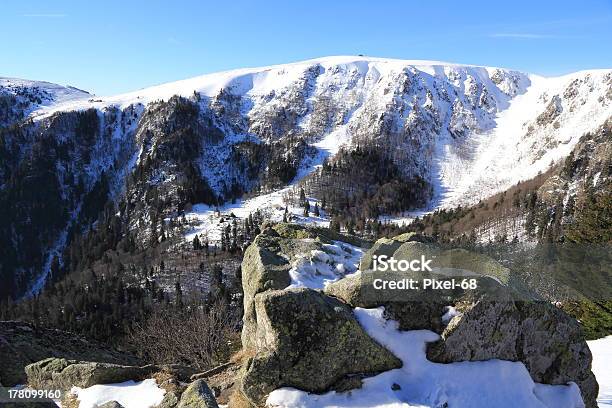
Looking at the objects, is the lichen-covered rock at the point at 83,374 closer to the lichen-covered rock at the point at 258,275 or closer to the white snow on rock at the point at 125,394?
the white snow on rock at the point at 125,394

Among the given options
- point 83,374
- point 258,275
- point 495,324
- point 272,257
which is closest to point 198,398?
point 258,275

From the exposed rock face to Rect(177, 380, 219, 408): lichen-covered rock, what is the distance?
11.1 m

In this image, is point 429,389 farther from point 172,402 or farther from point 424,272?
point 172,402

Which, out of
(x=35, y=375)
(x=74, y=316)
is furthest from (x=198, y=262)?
(x=35, y=375)

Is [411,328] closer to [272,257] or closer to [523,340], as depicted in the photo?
[523,340]

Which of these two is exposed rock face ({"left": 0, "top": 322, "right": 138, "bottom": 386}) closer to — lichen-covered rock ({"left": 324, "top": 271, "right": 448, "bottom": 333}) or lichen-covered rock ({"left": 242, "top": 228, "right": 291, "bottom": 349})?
lichen-covered rock ({"left": 242, "top": 228, "right": 291, "bottom": 349})

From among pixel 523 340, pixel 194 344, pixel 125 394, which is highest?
pixel 523 340

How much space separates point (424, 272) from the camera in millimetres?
13289

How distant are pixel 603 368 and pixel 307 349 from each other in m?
15.9

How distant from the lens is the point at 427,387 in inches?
428

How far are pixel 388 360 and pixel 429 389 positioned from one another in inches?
46.9

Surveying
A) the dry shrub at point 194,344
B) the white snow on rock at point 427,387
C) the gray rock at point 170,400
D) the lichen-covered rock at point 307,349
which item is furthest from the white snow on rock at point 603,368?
the dry shrub at point 194,344

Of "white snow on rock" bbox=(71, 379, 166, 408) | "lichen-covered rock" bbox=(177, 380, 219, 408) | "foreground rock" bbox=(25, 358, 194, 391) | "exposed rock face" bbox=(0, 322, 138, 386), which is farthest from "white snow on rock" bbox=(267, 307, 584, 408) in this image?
"exposed rock face" bbox=(0, 322, 138, 386)

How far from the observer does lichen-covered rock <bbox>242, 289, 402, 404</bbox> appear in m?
11.1
